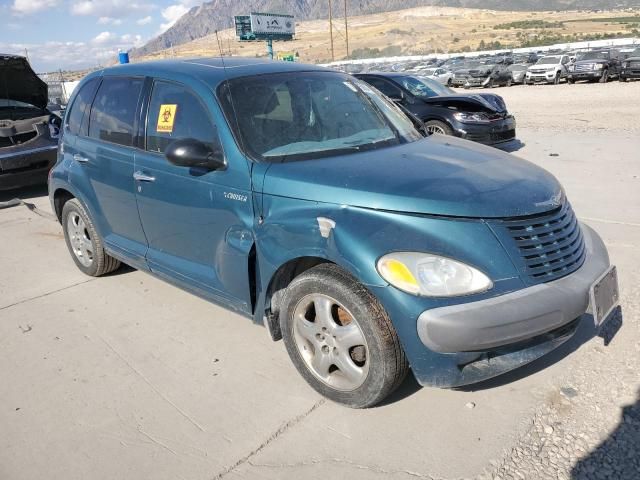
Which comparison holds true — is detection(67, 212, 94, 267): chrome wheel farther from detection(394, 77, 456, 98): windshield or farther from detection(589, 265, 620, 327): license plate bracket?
detection(394, 77, 456, 98): windshield

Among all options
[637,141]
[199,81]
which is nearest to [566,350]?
[199,81]

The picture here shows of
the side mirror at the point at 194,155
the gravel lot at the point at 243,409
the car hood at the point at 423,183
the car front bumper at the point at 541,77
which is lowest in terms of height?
the car front bumper at the point at 541,77

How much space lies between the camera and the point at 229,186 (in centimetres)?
322

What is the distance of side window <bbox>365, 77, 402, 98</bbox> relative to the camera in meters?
10.5

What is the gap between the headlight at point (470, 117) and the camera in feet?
31.6

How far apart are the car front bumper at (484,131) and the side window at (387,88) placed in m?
1.49

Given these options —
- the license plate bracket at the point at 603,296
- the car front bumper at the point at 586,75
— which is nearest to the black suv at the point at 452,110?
the license plate bracket at the point at 603,296

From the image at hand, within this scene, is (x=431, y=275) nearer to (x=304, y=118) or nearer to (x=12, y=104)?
(x=304, y=118)

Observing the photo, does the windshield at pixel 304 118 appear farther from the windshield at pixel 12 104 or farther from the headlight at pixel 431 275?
the windshield at pixel 12 104

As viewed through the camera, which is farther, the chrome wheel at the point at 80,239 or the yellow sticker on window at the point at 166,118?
the chrome wheel at the point at 80,239

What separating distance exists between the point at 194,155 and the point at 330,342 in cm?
130

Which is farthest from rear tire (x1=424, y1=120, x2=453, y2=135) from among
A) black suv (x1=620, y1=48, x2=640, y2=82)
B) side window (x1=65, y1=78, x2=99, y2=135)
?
black suv (x1=620, y1=48, x2=640, y2=82)

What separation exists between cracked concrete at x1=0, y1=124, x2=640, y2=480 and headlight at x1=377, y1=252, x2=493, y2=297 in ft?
2.54

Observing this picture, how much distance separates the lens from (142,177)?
149 inches
